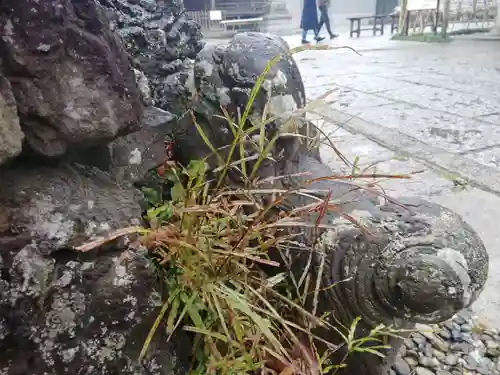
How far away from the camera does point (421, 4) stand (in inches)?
332

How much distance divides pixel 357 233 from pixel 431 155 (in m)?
1.56

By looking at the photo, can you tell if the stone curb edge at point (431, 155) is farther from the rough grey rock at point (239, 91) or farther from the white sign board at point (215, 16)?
the white sign board at point (215, 16)

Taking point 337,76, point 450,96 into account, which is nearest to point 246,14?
point 337,76

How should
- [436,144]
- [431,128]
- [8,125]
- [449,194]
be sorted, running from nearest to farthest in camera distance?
[8,125], [449,194], [436,144], [431,128]

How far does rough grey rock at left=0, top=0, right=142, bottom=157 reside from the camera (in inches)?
20.1

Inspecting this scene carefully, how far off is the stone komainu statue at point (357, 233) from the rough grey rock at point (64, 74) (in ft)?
0.75

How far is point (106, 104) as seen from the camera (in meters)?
0.58

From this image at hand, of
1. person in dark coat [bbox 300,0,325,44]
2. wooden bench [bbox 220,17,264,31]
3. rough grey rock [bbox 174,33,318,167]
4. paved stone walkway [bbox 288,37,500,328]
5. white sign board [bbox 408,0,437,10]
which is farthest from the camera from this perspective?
wooden bench [bbox 220,17,264,31]

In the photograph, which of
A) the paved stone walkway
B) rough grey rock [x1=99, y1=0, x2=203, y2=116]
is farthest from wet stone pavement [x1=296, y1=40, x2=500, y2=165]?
rough grey rock [x1=99, y1=0, x2=203, y2=116]

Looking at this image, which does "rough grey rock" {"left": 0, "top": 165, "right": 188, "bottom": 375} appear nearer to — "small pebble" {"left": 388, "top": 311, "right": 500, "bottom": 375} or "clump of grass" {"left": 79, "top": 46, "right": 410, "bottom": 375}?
"clump of grass" {"left": 79, "top": 46, "right": 410, "bottom": 375}

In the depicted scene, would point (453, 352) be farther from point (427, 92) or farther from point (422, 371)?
point (427, 92)

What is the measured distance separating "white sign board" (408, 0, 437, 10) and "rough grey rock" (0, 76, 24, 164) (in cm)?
890

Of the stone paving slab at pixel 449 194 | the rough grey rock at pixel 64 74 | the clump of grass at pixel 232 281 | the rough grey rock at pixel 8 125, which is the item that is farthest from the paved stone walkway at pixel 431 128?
the rough grey rock at pixel 8 125

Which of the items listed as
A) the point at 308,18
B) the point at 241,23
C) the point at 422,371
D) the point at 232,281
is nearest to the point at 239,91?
the point at 232,281
